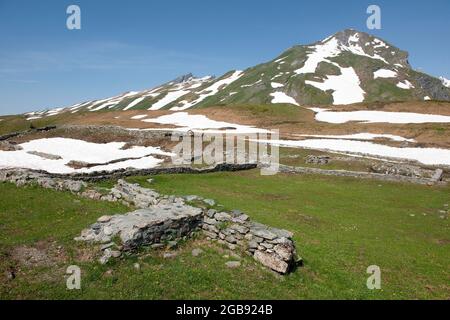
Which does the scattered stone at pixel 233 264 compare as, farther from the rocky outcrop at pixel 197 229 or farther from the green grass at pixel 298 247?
the rocky outcrop at pixel 197 229

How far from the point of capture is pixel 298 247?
21.0 m

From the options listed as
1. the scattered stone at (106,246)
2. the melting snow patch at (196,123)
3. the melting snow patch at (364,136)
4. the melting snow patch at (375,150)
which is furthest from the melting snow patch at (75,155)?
the melting snow patch at (364,136)

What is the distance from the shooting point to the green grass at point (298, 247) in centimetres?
1491

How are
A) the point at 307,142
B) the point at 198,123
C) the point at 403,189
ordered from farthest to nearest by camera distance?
the point at 198,123, the point at 307,142, the point at 403,189

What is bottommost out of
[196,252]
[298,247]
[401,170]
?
[298,247]

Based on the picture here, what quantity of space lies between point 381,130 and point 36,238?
3041 inches

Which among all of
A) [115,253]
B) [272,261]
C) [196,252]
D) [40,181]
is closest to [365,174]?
[272,261]

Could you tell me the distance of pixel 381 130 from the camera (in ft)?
261

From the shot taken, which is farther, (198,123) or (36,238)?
(198,123)

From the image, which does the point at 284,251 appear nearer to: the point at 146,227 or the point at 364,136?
the point at 146,227

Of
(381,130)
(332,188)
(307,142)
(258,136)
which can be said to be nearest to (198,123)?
(258,136)
